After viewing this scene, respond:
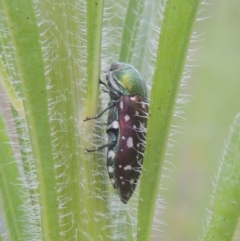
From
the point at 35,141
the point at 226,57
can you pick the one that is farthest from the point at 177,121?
the point at 35,141

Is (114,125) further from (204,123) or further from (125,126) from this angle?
(204,123)

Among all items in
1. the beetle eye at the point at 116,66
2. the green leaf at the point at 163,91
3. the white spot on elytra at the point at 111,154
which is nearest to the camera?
the green leaf at the point at 163,91

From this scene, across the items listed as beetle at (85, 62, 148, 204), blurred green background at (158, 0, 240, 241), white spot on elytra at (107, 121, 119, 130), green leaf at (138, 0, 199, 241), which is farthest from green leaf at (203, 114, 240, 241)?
blurred green background at (158, 0, 240, 241)

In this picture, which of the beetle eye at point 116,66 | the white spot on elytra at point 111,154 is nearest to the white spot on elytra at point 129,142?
the white spot on elytra at point 111,154

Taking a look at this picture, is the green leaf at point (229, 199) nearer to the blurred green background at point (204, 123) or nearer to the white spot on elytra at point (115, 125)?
the white spot on elytra at point (115, 125)

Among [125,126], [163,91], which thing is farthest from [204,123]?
[163,91]

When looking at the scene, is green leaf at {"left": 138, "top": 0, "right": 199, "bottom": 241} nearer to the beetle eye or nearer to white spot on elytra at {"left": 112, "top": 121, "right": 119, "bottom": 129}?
white spot on elytra at {"left": 112, "top": 121, "right": 119, "bottom": 129}
